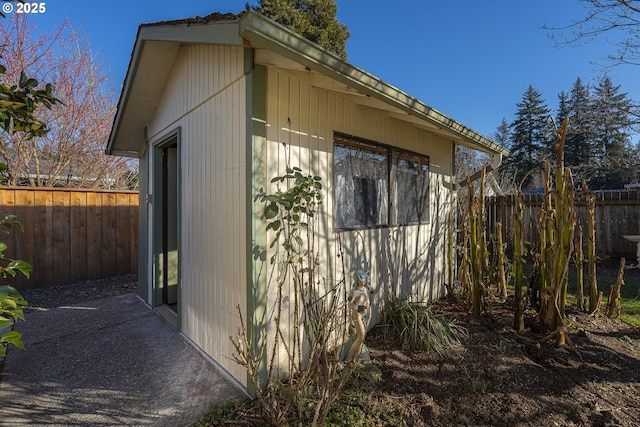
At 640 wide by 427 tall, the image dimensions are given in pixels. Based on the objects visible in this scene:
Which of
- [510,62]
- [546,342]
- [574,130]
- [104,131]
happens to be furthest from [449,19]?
[104,131]

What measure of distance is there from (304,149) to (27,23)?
9212 millimetres

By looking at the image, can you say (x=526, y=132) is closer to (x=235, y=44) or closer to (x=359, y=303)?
(x=359, y=303)

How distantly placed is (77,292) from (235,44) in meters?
5.71

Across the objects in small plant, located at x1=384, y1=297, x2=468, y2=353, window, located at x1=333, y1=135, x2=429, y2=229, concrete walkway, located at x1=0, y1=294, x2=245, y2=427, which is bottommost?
concrete walkway, located at x1=0, y1=294, x2=245, y2=427

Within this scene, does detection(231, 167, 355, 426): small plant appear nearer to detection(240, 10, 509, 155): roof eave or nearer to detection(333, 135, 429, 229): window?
detection(333, 135, 429, 229): window

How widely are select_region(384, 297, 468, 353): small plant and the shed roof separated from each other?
2.22m

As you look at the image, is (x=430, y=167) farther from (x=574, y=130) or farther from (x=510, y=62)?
(x=510, y=62)

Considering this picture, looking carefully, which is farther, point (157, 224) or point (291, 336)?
point (157, 224)

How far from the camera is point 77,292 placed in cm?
561

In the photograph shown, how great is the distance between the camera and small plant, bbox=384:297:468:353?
323 cm

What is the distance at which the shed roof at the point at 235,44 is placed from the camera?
6.70ft

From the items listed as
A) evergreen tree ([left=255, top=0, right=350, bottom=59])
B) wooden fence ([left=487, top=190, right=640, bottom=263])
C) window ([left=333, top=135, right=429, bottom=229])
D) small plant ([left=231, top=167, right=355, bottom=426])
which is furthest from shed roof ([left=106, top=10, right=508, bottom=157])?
evergreen tree ([left=255, top=0, right=350, bottom=59])

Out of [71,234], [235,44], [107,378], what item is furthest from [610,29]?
[71,234]

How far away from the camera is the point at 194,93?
3.51 meters
